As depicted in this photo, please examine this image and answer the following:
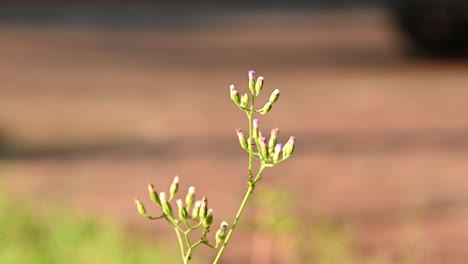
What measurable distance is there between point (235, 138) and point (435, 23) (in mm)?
5474

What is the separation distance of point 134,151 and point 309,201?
7.37 ft

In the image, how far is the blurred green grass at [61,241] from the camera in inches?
159

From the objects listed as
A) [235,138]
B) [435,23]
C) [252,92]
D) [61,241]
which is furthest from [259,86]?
[435,23]

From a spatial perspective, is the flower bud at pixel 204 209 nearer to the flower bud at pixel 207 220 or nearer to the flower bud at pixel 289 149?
the flower bud at pixel 207 220

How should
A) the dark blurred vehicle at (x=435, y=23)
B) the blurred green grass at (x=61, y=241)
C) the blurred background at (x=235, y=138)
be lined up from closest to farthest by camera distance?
the blurred green grass at (x=61, y=241), the blurred background at (x=235, y=138), the dark blurred vehicle at (x=435, y=23)

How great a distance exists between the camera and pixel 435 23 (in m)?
13.4

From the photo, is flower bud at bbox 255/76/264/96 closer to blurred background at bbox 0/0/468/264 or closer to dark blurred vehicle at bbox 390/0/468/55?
blurred background at bbox 0/0/468/264

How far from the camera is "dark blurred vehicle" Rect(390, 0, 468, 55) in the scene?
13109 millimetres

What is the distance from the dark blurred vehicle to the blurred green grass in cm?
907

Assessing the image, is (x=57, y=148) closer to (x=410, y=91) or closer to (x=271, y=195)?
(x=410, y=91)

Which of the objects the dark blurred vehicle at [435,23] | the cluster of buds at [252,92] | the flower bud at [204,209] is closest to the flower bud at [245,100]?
the cluster of buds at [252,92]

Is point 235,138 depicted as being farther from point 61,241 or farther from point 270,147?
point 270,147

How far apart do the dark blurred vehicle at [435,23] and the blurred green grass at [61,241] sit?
907cm

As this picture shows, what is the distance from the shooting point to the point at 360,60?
45.9 ft
